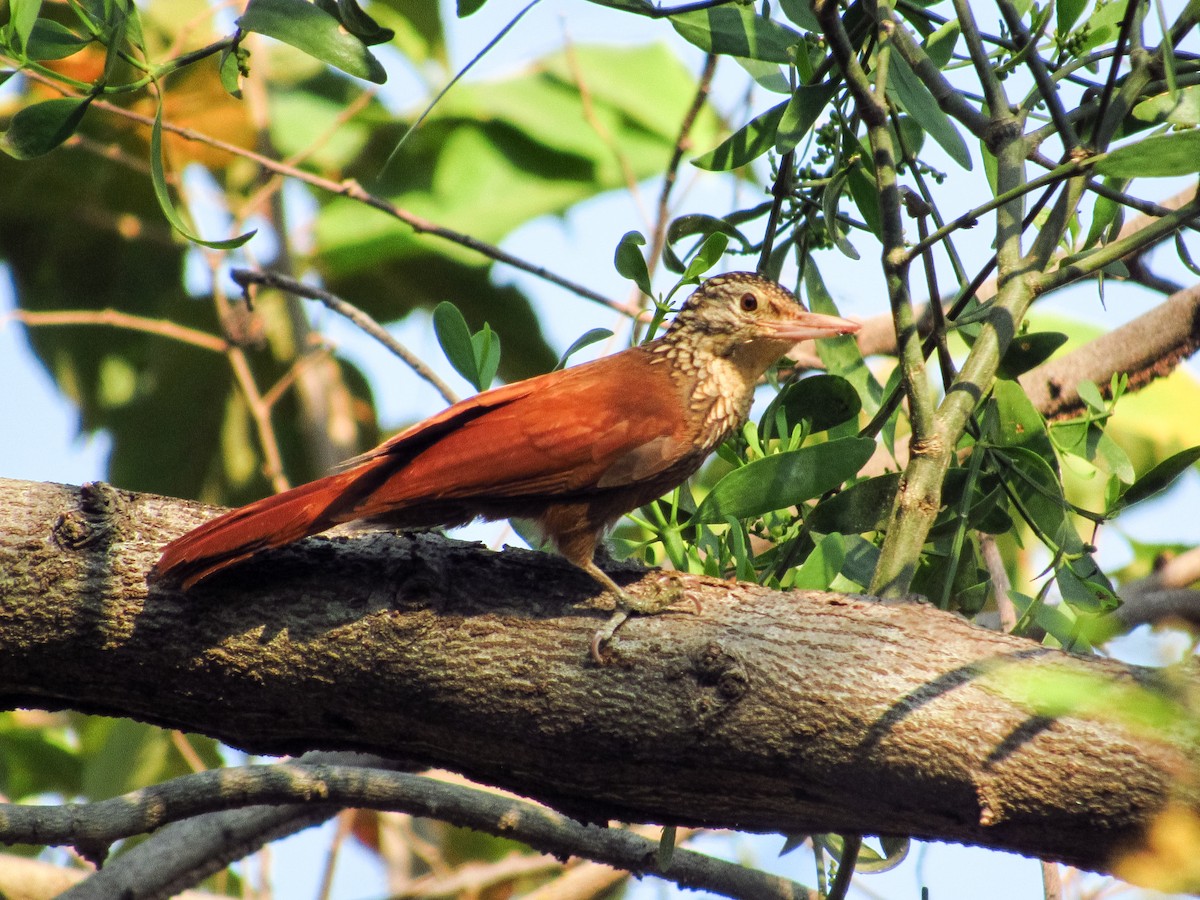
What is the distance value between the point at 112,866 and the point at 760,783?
2090 millimetres

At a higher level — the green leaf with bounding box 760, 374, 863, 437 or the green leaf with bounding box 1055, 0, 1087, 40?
the green leaf with bounding box 1055, 0, 1087, 40

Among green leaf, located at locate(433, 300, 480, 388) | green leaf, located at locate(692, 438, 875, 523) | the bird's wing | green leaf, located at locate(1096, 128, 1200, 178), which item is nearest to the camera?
green leaf, located at locate(1096, 128, 1200, 178)

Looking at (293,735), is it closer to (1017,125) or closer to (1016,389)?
(1016,389)

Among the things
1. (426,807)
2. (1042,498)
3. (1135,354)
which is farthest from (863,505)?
(1135,354)

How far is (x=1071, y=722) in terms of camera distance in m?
2.05

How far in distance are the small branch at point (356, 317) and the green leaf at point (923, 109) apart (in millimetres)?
1655

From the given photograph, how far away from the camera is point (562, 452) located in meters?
2.93

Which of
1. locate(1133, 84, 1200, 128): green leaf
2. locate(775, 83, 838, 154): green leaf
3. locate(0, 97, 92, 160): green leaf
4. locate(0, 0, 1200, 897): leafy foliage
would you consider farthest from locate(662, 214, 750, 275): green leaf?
locate(0, 97, 92, 160): green leaf

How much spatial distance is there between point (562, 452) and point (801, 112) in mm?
953

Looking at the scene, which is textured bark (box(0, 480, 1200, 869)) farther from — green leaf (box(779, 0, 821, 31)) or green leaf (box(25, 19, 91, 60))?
green leaf (box(779, 0, 821, 31))

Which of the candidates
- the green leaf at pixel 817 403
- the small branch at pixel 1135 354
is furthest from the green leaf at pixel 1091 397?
the small branch at pixel 1135 354

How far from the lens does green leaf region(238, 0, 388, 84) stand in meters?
2.44

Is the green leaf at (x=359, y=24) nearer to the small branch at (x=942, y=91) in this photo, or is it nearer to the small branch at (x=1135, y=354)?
the small branch at (x=942, y=91)

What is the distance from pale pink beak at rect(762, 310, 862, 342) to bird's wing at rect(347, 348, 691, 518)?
1.28 feet
